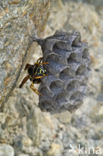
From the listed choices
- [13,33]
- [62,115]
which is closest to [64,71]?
[13,33]

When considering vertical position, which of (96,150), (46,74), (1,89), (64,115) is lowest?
(96,150)

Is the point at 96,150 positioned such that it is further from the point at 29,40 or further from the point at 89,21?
the point at 89,21

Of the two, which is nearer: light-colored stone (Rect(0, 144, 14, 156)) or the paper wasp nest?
the paper wasp nest

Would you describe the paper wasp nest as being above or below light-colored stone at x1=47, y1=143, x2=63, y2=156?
above

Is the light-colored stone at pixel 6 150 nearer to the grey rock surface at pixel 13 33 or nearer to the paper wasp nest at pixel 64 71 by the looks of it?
the paper wasp nest at pixel 64 71

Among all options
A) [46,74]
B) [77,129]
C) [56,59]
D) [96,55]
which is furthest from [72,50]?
[96,55]

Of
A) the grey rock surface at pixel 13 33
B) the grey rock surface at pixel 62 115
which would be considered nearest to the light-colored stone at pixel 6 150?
the grey rock surface at pixel 62 115

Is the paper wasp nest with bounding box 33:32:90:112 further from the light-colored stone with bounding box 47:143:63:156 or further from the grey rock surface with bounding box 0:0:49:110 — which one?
the light-colored stone with bounding box 47:143:63:156

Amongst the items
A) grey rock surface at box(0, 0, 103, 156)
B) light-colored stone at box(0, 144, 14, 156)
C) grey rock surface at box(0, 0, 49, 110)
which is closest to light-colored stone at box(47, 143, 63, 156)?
grey rock surface at box(0, 0, 103, 156)

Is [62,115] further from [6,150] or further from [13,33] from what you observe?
[13,33]
